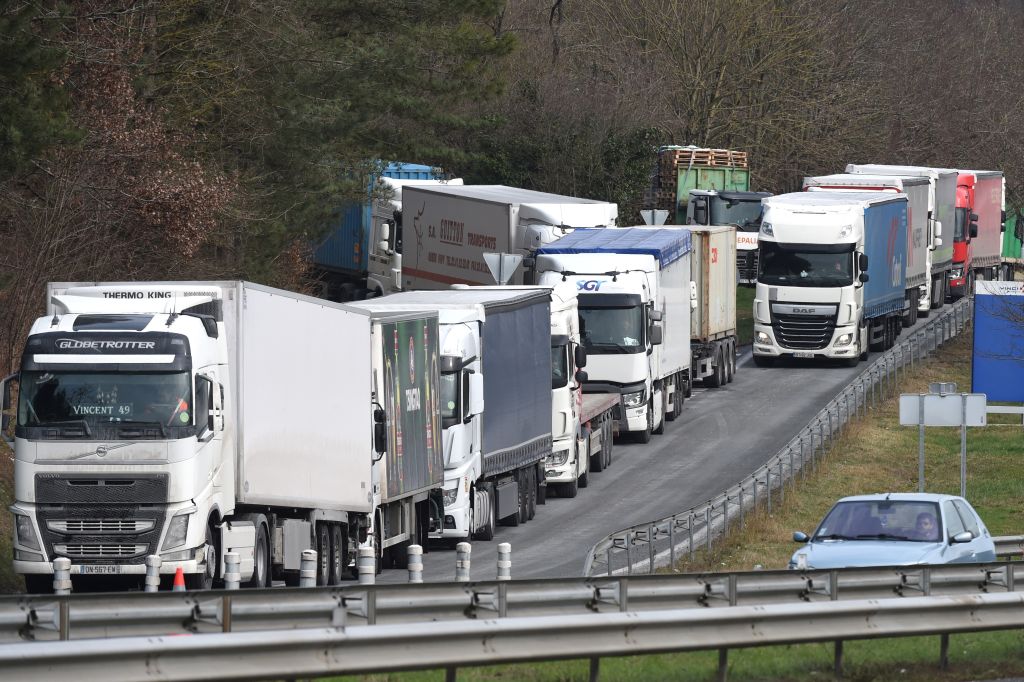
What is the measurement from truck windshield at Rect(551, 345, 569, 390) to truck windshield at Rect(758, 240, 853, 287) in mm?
14524

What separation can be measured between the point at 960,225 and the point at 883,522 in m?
42.3

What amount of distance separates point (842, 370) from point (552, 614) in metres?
34.1

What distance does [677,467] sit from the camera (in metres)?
32.8

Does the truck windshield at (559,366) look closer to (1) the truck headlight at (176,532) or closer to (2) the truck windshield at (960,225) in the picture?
(1) the truck headlight at (176,532)

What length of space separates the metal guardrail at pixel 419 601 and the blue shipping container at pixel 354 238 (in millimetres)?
38143

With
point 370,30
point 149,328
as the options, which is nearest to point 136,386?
point 149,328

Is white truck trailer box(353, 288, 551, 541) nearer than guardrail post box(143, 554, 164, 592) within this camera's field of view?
No

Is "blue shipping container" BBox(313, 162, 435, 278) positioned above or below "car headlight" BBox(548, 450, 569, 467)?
above

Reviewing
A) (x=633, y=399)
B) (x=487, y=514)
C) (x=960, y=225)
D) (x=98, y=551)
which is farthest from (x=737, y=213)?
(x=98, y=551)

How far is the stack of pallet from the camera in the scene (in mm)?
61688

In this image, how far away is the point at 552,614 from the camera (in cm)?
1149

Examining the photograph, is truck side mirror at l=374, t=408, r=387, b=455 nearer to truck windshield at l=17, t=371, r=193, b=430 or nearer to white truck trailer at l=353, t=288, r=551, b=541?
white truck trailer at l=353, t=288, r=551, b=541

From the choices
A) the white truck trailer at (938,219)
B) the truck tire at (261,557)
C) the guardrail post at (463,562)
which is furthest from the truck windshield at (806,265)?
the guardrail post at (463,562)

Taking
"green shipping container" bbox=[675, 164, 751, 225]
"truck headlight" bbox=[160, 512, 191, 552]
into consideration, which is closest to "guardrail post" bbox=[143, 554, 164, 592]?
"truck headlight" bbox=[160, 512, 191, 552]
